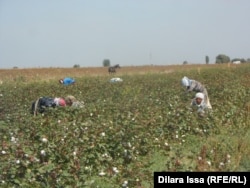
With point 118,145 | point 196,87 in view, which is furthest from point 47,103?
point 118,145

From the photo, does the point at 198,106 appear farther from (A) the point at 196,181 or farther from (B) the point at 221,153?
(A) the point at 196,181

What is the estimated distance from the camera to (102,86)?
16.0m

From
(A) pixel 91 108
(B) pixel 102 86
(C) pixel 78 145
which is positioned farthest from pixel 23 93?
(C) pixel 78 145

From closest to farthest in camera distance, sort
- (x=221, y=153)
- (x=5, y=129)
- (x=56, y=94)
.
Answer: (x=221, y=153), (x=5, y=129), (x=56, y=94)

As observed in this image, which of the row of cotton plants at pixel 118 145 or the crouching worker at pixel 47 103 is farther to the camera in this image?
the crouching worker at pixel 47 103

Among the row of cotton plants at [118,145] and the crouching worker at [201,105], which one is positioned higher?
the crouching worker at [201,105]

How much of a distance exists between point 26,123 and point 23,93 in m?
7.41

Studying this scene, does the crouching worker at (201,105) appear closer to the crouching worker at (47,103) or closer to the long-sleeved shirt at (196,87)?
the long-sleeved shirt at (196,87)

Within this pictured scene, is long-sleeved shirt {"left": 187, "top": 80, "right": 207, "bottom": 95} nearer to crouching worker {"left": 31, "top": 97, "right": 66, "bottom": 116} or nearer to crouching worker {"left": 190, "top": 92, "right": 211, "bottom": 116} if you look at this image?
crouching worker {"left": 190, "top": 92, "right": 211, "bottom": 116}

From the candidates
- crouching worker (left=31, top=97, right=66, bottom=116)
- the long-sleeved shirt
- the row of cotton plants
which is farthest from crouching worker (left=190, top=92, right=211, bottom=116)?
crouching worker (left=31, top=97, right=66, bottom=116)

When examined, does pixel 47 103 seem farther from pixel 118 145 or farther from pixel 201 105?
pixel 118 145

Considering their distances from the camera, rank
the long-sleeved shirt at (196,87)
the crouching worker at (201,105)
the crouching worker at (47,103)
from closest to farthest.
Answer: the crouching worker at (201,105) → the crouching worker at (47,103) → the long-sleeved shirt at (196,87)

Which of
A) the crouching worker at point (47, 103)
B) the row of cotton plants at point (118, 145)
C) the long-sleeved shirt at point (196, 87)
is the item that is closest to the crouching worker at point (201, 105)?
the row of cotton plants at point (118, 145)

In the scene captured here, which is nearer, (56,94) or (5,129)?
(5,129)
